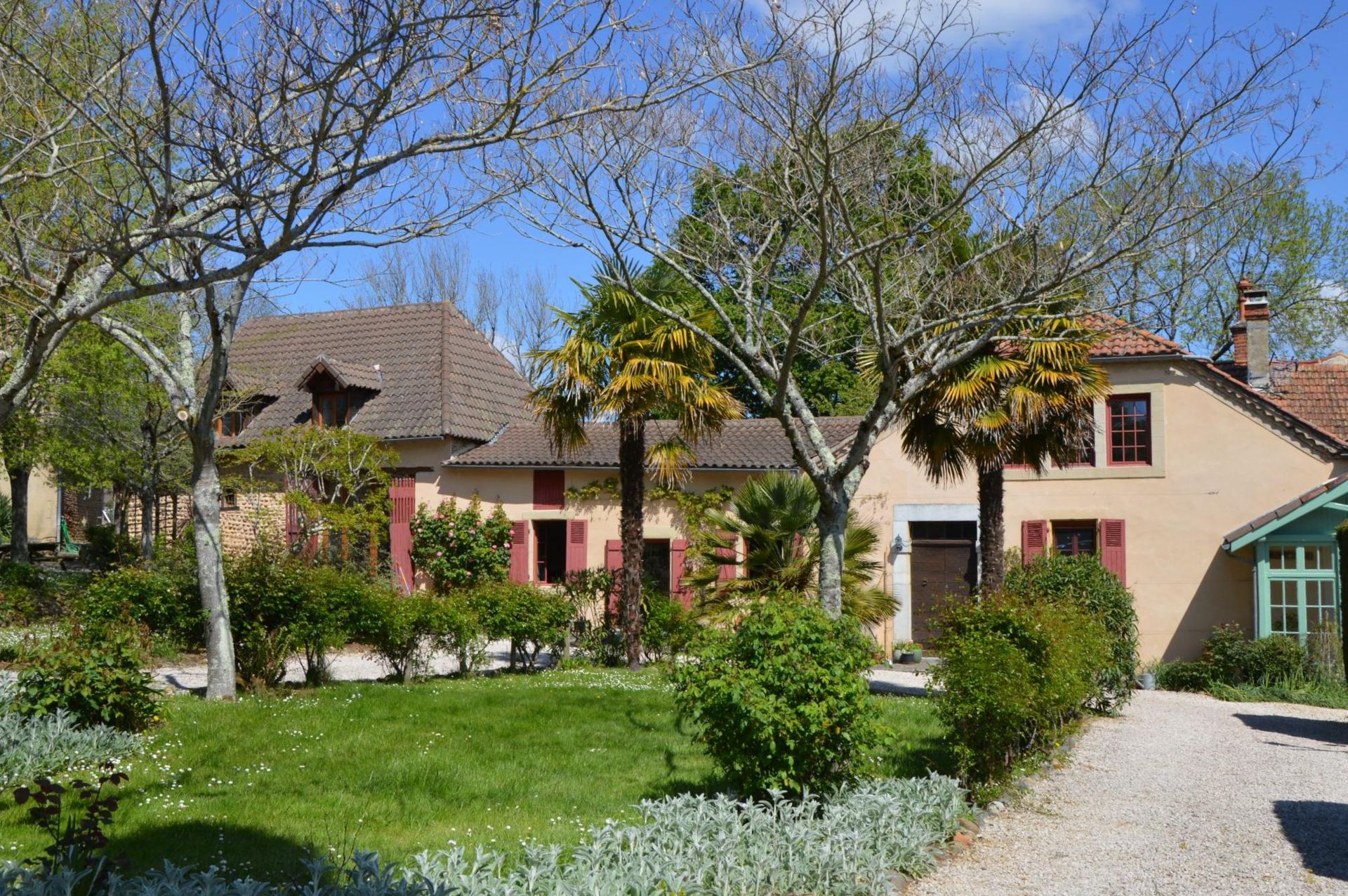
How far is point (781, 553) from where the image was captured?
1641 centimetres

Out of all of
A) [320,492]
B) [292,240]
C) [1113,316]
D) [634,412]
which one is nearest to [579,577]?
[634,412]

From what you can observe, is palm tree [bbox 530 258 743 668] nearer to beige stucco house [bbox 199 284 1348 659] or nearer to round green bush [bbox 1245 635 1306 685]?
beige stucco house [bbox 199 284 1348 659]

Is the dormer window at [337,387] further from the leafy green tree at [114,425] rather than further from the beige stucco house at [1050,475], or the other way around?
the leafy green tree at [114,425]

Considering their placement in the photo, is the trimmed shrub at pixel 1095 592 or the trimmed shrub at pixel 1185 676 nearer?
the trimmed shrub at pixel 1095 592

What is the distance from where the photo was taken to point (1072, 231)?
932cm

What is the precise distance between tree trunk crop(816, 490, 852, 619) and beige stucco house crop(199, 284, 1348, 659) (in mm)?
7169

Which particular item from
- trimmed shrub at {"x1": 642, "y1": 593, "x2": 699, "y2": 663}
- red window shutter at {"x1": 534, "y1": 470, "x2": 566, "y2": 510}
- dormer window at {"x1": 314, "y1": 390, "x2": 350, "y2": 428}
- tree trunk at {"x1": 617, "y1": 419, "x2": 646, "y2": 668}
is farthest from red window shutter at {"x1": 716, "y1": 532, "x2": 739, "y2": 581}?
dormer window at {"x1": 314, "y1": 390, "x2": 350, "y2": 428}

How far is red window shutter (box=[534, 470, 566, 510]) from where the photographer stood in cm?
2225

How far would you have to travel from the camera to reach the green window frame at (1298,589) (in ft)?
56.5

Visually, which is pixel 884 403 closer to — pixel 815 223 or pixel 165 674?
pixel 815 223

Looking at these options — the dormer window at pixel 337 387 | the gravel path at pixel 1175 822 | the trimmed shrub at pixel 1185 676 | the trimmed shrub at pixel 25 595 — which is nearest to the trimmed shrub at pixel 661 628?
the gravel path at pixel 1175 822

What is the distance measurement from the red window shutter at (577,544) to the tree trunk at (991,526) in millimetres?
8718

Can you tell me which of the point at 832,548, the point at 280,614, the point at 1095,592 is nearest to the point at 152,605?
the point at 280,614

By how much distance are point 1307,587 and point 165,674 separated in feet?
52.9
